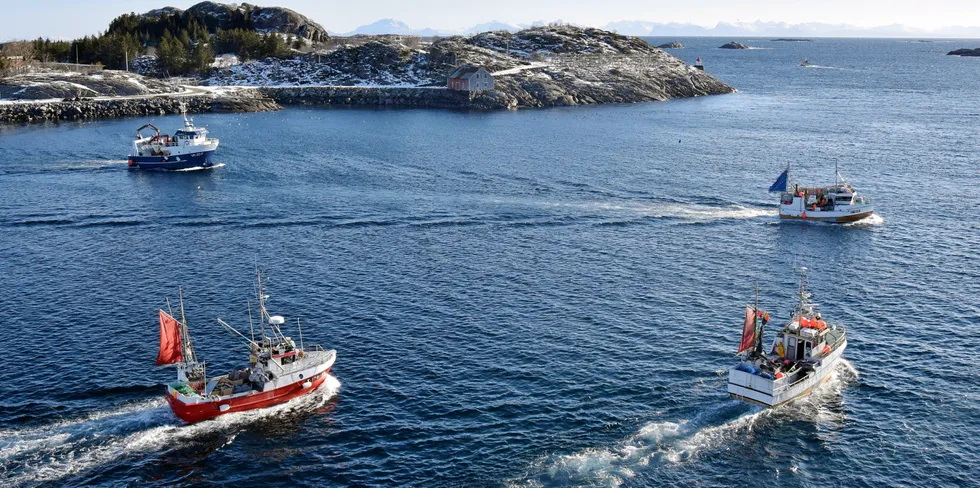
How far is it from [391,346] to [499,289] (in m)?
18.1

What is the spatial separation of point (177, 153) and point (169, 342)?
10104cm

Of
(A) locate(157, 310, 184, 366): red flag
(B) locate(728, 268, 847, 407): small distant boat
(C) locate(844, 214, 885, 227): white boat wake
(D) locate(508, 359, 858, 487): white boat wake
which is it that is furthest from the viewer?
(C) locate(844, 214, 885, 227): white boat wake

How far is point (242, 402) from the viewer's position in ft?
219

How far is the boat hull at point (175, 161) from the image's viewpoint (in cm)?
15700

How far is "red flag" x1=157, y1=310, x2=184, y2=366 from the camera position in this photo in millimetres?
65188

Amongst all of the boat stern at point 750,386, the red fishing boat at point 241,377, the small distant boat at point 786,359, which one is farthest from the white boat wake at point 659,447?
the red fishing boat at point 241,377

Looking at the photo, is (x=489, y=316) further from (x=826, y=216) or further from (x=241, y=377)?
(x=826, y=216)

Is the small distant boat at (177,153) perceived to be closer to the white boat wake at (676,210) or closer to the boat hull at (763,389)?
the white boat wake at (676,210)

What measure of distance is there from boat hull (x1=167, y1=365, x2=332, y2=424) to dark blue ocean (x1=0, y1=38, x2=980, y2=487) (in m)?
1.00

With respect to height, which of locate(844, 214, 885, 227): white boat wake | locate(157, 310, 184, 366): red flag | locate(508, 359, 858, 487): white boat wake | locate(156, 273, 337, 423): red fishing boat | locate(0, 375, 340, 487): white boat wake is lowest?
locate(0, 375, 340, 487): white boat wake

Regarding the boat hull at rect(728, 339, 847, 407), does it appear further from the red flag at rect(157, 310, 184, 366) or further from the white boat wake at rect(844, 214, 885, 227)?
the white boat wake at rect(844, 214, 885, 227)

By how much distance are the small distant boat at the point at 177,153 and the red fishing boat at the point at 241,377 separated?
9304cm

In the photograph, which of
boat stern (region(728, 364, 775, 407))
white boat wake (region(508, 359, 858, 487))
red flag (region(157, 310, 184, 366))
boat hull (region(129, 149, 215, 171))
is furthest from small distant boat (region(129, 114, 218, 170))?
boat stern (region(728, 364, 775, 407))

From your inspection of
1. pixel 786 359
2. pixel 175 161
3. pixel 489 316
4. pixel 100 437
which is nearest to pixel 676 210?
pixel 489 316
